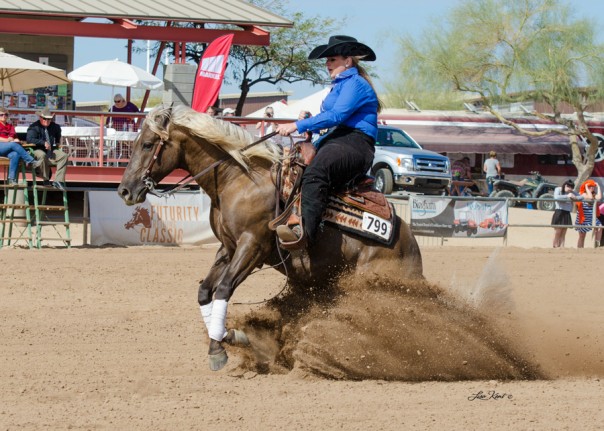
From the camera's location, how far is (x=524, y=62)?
33625mm

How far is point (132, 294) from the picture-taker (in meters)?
11.7

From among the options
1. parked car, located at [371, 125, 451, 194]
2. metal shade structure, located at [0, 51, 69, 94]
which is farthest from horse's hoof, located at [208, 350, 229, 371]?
parked car, located at [371, 125, 451, 194]

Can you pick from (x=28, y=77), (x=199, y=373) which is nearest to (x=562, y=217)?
A: (x=28, y=77)

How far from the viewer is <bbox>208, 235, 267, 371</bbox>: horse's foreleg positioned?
7.10 m

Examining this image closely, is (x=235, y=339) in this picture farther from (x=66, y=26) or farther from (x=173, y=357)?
(x=66, y=26)

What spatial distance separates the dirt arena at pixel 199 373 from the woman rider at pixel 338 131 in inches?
44.3

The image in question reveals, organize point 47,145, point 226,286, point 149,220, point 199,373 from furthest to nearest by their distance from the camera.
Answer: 1. point 149,220
2. point 47,145
3. point 199,373
4. point 226,286

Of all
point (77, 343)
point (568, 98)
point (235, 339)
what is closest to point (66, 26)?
point (77, 343)

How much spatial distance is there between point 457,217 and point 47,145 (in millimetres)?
7526

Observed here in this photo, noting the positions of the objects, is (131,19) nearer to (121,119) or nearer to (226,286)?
(121,119)

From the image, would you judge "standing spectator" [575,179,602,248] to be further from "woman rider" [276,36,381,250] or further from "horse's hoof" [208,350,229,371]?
"horse's hoof" [208,350,229,371]

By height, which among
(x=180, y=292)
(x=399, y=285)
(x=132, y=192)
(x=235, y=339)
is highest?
(x=132, y=192)

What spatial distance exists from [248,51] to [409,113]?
726 cm

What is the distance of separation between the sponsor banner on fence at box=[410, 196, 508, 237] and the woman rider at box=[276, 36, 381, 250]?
374 inches
